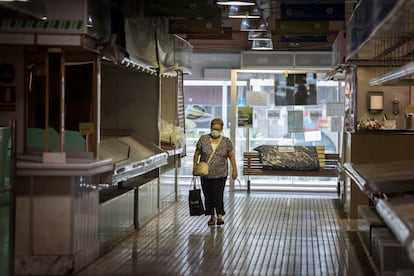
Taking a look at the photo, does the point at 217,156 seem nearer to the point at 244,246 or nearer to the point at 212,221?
the point at 212,221

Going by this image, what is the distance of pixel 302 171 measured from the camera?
1475cm

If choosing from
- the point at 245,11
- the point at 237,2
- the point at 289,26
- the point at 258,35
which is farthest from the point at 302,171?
the point at 237,2

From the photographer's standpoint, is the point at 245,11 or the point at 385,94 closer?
the point at 245,11

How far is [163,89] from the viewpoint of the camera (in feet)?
43.0

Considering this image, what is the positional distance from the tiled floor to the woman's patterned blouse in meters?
0.77

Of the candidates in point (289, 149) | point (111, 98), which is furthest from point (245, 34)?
point (111, 98)

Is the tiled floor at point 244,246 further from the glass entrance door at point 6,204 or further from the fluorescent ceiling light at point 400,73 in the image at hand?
the fluorescent ceiling light at point 400,73

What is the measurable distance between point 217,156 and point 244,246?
193cm

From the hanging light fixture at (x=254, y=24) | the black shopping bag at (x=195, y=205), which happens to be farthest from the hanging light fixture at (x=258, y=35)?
the black shopping bag at (x=195, y=205)

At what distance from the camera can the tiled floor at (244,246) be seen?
25.1 feet

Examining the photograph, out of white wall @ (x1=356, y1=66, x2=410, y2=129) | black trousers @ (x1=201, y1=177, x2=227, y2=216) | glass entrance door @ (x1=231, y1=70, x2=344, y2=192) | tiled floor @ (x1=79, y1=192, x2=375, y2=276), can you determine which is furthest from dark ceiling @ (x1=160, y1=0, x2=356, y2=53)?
tiled floor @ (x1=79, y1=192, x2=375, y2=276)

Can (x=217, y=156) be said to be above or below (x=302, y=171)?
above

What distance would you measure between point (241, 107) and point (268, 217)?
4659 millimetres

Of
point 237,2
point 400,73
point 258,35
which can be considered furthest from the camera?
point 258,35
